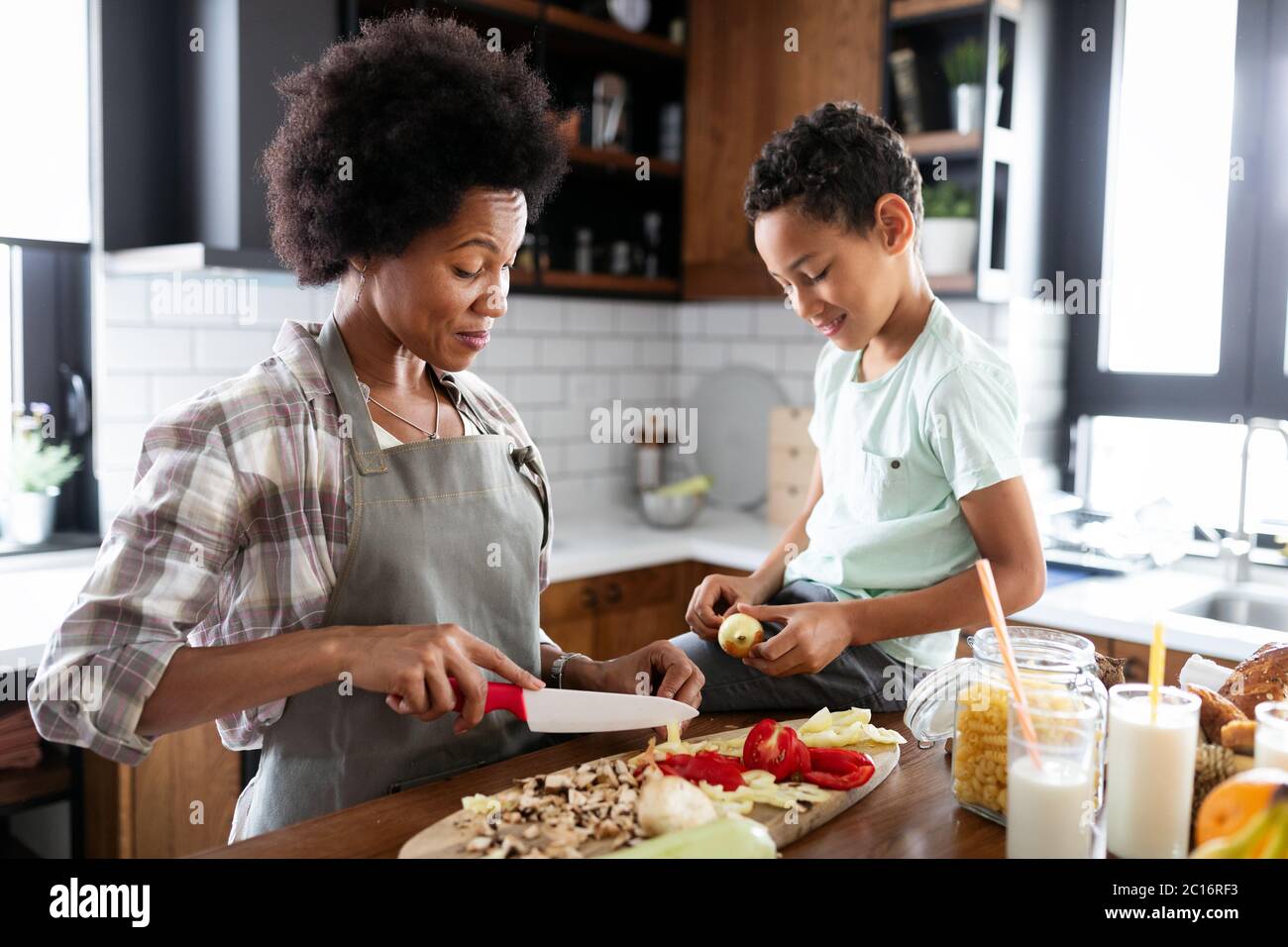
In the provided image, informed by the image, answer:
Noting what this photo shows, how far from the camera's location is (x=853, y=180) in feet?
5.40

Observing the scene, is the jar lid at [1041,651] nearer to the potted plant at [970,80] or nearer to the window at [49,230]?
the potted plant at [970,80]

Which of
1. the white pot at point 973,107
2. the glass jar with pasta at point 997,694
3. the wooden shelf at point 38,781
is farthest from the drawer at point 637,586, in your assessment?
the glass jar with pasta at point 997,694

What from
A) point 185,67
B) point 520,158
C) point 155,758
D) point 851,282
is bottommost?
point 155,758

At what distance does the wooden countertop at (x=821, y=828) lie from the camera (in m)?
1.09

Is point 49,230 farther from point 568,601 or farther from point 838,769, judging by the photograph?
point 838,769

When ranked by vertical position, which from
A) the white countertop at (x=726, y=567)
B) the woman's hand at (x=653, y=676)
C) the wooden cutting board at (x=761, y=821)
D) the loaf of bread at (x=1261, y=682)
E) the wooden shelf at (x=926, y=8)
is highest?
the wooden shelf at (x=926, y=8)

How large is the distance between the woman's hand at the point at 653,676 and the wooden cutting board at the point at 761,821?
188mm

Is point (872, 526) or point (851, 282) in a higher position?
point (851, 282)

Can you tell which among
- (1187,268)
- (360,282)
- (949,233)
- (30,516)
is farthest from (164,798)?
(1187,268)

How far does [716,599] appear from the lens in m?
1.74

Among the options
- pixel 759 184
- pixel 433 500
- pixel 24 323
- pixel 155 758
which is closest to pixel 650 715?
pixel 433 500

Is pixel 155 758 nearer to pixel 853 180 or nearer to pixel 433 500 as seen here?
pixel 433 500

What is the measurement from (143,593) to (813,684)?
0.90m

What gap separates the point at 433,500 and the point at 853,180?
771 millimetres
